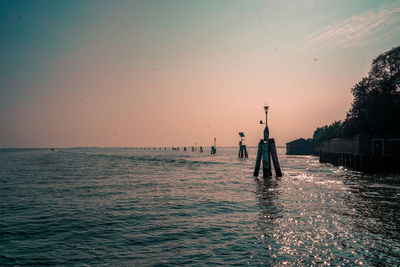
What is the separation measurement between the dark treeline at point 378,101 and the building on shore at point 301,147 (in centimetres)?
6487

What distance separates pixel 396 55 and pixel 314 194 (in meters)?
40.8

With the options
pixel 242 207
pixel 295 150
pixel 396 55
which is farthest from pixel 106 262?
pixel 295 150

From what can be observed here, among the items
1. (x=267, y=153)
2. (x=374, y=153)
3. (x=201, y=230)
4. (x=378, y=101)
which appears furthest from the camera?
(x=378, y=101)

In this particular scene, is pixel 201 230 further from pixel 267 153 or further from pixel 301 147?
pixel 301 147

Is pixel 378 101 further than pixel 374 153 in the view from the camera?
Answer: Yes

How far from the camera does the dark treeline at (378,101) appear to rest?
46.2m

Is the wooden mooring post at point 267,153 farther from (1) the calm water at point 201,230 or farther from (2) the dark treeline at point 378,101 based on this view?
(2) the dark treeline at point 378,101

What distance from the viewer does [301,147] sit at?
11869 centimetres

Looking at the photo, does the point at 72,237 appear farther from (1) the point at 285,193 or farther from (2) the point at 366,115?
(2) the point at 366,115

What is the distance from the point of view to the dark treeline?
4619cm

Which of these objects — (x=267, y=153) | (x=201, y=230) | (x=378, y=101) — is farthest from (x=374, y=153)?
(x=201, y=230)

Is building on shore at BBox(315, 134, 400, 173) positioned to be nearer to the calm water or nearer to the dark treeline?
the dark treeline

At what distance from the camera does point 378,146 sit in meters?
41.2

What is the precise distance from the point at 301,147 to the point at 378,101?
240 ft
